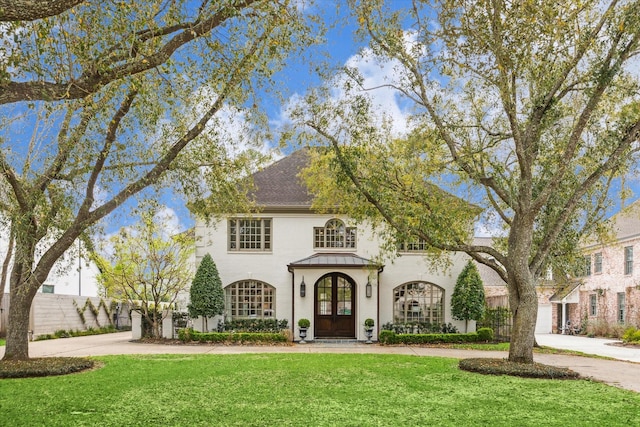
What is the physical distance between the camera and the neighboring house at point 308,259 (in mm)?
23391

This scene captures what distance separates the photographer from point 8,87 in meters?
7.08

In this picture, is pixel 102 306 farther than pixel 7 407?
Yes

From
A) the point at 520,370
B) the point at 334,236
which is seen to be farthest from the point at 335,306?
the point at 520,370

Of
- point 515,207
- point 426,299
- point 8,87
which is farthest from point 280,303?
point 8,87

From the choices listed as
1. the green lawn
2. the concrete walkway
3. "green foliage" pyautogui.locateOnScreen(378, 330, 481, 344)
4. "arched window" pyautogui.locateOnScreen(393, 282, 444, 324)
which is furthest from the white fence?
"arched window" pyautogui.locateOnScreen(393, 282, 444, 324)

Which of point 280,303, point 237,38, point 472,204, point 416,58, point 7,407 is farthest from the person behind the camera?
point 280,303

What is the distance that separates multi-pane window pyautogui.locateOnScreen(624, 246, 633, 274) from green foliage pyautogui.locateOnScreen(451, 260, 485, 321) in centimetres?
1202

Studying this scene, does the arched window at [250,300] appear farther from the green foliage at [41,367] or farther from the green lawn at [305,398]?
the green foliage at [41,367]

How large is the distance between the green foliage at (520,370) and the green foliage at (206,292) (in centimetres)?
1091

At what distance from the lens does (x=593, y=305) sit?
33.8 m

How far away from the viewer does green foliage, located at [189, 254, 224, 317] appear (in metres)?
22.3

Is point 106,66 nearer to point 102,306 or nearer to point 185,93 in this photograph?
point 185,93

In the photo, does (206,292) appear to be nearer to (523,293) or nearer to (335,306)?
(335,306)

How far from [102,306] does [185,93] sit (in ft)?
72.7
